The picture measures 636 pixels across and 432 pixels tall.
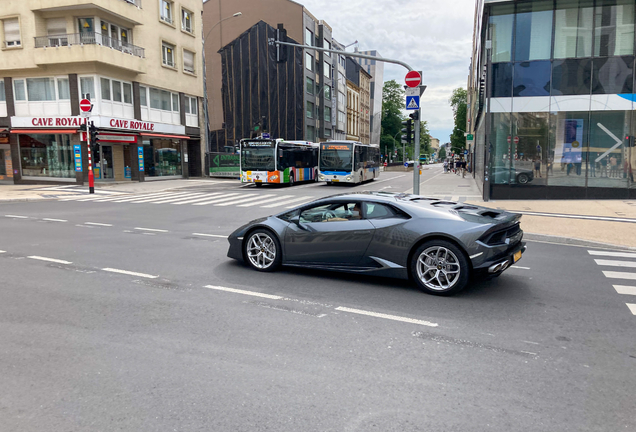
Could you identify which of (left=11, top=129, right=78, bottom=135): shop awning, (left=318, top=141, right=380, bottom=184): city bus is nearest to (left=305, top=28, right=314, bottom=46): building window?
(left=318, top=141, right=380, bottom=184): city bus

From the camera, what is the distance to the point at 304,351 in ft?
14.3

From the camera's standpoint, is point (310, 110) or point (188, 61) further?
point (310, 110)

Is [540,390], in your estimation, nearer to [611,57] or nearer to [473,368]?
[473,368]

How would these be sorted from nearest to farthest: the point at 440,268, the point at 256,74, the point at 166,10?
the point at 440,268, the point at 166,10, the point at 256,74

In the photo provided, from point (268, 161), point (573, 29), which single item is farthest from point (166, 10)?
point (573, 29)

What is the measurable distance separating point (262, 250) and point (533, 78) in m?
16.1

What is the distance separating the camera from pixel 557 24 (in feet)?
61.7

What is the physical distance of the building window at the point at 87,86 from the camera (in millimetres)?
28328

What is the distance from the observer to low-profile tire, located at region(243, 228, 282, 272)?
7.29 meters

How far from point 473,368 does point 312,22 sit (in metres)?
56.3

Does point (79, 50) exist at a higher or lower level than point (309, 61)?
lower

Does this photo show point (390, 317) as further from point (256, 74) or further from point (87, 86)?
point (256, 74)

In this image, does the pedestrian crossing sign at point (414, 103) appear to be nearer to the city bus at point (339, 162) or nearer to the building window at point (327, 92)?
the city bus at point (339, 162)

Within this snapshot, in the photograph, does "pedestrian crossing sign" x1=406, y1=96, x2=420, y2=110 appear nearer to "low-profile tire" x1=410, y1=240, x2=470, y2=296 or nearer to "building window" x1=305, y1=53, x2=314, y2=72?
"low-profile tire" x1=410, y1=240, x2=470, y2=296
